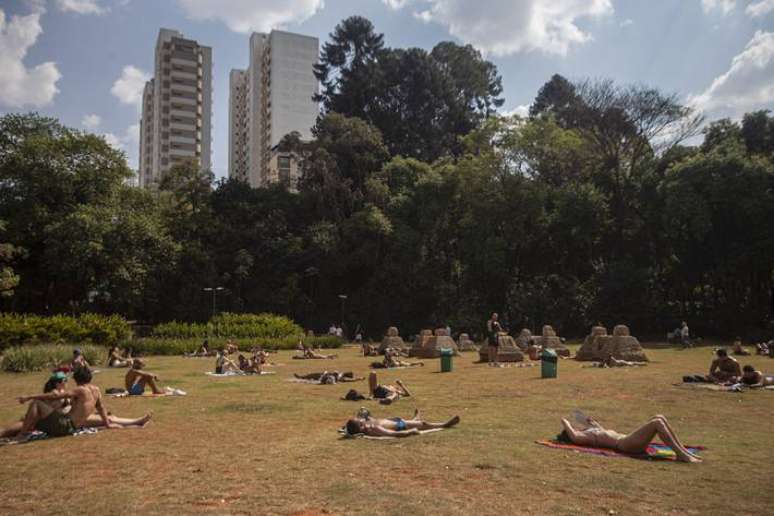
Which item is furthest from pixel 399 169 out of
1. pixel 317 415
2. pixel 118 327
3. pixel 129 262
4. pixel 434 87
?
pixel 317 415

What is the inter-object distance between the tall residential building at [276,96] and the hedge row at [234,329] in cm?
3986

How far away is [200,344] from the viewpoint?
29.6 meters

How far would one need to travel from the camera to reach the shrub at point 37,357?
64.3 feet

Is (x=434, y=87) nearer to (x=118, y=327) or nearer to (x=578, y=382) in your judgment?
(x=118, y=327)

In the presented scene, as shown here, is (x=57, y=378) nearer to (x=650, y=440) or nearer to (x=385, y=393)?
(x=385, y=393)

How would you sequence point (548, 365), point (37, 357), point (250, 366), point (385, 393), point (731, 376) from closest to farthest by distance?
point (385, 393) < point (731, 376) < point (548, 365) < point (250, 366) < point (37, 357)

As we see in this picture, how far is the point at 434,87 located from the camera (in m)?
56.1

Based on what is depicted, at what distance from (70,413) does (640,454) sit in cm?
802

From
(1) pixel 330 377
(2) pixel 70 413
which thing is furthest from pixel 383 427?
(1) pixel 330 377

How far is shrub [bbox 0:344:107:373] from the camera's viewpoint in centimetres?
1961

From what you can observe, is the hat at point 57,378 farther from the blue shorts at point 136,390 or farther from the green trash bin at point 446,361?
the green trash bin at point 446,361

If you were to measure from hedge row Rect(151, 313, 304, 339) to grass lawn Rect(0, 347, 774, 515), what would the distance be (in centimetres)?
1914

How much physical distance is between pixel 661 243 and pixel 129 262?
33.7 m

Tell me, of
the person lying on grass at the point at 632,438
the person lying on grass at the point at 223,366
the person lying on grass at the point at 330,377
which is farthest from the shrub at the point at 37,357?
the person lying on grass at the point at 632,438
